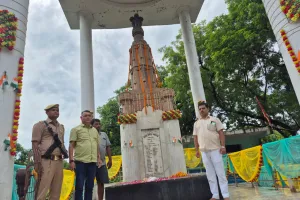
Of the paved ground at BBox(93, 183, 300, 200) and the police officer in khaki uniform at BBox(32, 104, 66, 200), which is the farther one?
the paved ground at BBox(93, 183, 300, 200)

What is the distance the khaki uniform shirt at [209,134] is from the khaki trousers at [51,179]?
2369 mm

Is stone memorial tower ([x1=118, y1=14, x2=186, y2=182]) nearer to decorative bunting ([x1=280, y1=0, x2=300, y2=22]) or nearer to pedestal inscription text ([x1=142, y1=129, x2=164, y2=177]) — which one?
pedestal inscription text ([x1=142, y1=129, x2=164, y2=177])

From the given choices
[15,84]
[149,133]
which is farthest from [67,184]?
[15,84]

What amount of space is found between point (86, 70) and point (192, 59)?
4866 mm

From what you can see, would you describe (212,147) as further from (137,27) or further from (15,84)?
(137,27)

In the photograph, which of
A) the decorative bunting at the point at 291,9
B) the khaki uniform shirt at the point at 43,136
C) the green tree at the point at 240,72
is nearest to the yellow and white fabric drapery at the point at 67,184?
the khaki uniform shirt at the point at 43,136

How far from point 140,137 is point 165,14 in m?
7.96

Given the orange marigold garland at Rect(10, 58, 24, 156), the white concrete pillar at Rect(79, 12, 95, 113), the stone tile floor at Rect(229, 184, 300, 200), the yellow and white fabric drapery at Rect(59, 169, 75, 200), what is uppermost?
the white concrete pillar at Rect(79, 12, 95, 113)

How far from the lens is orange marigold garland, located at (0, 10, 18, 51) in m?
4.73

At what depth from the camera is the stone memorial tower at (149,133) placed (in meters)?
6.98

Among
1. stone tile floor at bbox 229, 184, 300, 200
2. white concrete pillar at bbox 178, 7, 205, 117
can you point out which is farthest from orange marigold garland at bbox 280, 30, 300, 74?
white concrete pillar at bbox 178, 7, 205, 117

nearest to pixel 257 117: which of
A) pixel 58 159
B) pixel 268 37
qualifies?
pixel 268 37

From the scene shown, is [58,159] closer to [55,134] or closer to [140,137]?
[55,134]

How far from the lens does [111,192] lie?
→ 4.25 metres
